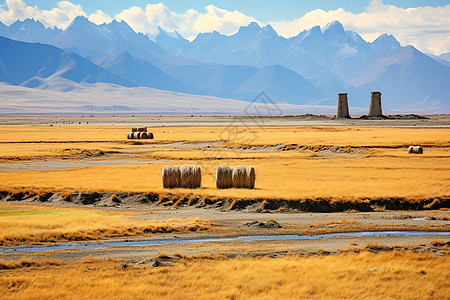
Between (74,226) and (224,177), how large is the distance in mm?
9670

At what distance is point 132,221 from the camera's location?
23156 mm

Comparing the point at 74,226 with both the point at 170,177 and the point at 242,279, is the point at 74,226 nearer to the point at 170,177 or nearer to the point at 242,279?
the point at 242,279

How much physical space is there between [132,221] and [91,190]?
6991mm

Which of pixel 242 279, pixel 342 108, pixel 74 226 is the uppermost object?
pixel 342 108

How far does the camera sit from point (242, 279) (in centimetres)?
1612

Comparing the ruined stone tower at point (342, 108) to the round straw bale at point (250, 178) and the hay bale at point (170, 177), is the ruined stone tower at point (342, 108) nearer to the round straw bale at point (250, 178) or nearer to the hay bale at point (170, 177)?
the round straw bale at point (250, 178)

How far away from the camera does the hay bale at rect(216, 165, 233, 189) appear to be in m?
29.9

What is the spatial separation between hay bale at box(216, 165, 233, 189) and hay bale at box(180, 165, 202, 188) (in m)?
0.85

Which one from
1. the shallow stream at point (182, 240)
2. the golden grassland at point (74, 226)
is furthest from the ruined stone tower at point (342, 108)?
the shallow stream at point (182, 240)

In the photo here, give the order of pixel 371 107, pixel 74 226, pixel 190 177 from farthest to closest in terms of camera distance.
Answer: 1. pixel 371 107
2. pixel 190 177
3. pixel 74 226

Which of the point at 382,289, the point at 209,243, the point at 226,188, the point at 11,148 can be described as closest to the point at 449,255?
the point at 382,289

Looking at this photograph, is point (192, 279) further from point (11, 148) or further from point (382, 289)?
point (11, 148)

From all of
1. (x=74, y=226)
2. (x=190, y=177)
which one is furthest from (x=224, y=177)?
(x=74, y=226)

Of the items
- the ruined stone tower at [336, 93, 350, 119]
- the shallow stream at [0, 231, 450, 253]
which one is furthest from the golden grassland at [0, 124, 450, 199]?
the ruined stone tower at [336, 93, 350, 119]
